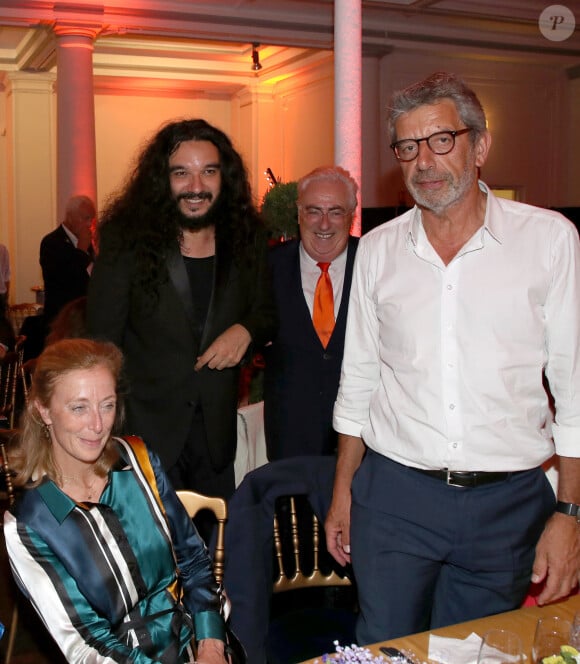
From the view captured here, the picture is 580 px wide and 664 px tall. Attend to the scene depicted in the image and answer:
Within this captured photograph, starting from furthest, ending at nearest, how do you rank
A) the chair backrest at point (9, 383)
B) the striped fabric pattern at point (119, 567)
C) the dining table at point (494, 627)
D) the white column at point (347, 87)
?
the chair backrest at point (9, 383)
the white column at point (347, 87)
the striped fabric pattern at point (119, 567)
the dining table at point (494, 627)

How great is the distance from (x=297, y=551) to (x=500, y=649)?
1222mm

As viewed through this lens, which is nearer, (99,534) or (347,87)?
(99,534)

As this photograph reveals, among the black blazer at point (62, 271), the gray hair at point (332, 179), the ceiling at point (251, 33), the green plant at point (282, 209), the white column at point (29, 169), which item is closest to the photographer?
the gray hair at point (332, 179)

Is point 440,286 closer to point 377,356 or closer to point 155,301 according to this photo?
point 377,356

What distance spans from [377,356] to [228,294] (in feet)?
2.15

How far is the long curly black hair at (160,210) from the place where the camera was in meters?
2.48

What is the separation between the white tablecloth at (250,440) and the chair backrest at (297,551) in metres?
0.68

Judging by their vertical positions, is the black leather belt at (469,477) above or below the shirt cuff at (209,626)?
above

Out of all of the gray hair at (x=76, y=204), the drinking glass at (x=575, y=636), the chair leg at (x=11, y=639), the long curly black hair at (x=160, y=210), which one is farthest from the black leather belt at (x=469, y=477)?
the gray hair at (x=76, y=204)

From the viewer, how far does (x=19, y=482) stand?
1841 mm

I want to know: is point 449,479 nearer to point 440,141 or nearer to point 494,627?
point 494,627

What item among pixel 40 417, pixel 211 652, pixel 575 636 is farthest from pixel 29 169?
pixel 575 636

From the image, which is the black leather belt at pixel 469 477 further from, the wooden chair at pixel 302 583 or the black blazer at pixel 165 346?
the black blazer at pixel 165 346

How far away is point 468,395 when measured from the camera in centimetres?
185
